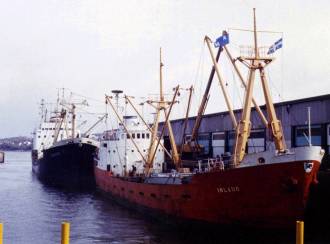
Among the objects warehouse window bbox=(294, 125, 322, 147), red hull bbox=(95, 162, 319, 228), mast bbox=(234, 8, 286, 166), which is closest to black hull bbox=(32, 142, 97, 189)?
warehouse window bbox=(294, 125, 322, 147)

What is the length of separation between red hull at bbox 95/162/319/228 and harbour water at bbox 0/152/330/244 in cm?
87

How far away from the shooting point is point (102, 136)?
48062mm

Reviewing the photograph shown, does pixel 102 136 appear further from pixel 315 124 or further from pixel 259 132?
pixel 315 124

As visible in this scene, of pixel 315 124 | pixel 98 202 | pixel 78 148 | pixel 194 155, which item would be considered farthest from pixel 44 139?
pixel 315 124

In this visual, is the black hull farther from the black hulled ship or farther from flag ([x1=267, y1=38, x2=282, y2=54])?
flag ([x1=267, y1=38, x2=282, y2=54])

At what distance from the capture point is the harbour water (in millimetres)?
22703

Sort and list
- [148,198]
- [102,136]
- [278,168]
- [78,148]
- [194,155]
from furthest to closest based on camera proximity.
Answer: [78,148], [102,136], [194,155], [148,198], [278,168]

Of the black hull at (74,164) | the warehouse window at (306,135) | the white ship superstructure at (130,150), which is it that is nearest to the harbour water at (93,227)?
the white ship superstructure at (130,150)

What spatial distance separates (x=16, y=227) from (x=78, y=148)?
29.1 m

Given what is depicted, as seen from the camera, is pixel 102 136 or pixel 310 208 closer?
pixel 310 208

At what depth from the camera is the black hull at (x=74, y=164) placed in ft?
183

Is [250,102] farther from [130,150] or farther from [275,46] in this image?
[130,150]

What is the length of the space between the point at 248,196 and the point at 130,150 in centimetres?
1963

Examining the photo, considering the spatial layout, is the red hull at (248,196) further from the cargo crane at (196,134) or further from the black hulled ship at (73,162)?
the black hulled ship at (73,162)
